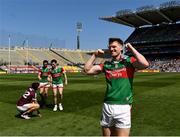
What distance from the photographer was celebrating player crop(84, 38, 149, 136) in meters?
6.04

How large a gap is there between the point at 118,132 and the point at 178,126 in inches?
225

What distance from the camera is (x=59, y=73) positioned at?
15438 millimetres

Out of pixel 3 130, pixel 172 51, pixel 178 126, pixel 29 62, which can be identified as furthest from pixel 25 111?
pixel 172 51

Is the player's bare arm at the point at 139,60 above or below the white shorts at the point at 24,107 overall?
above

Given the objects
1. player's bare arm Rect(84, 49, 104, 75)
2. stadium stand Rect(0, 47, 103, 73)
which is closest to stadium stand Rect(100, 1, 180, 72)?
stadium stand Rect(0, 47, 103, 73)

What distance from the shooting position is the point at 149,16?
10862 centimetres

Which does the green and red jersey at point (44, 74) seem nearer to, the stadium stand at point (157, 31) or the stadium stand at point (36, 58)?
the stadium stand at point (36, 58)

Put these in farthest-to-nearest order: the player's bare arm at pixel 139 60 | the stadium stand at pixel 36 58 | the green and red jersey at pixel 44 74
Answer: the stadium stand at pixel 36 58, the green and red jersey at pixel 44 74, the player's bare arm at pixel 139 60

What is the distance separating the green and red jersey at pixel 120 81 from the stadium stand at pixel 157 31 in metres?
91.6

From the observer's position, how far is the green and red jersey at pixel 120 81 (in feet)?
20.2

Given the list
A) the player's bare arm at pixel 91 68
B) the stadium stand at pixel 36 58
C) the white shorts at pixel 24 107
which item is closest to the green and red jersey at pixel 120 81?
the player's bare arm at pixel 91 68

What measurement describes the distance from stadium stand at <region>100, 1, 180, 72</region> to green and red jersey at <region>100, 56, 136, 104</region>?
9165 cm

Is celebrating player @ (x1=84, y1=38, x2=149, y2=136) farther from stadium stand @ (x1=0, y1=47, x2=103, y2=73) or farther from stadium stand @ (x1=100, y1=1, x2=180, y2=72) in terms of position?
stadium stand @ (x1=100, y1=1, x2=180, y2=72)

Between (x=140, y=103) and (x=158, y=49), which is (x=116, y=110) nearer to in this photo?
(x=140, y=103)
